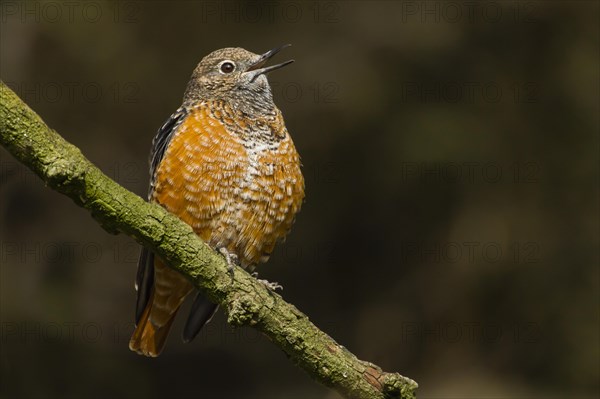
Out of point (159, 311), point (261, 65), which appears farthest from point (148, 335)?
point (261, 65)

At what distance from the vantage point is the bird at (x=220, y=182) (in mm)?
4617

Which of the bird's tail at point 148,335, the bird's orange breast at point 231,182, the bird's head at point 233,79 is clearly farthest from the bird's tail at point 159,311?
the bird's head at point 233,79

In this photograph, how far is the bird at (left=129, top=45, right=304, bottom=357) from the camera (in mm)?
4617

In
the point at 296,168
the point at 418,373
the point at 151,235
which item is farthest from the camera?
the point at 418,373

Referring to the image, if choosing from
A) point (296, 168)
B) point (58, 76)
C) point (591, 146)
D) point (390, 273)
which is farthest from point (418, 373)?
point (58, 76)

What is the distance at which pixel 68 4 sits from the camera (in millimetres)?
7383

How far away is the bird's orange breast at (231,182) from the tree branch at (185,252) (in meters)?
0.80

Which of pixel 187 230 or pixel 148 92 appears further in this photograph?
pixel 148 92

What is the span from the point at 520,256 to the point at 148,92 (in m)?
3.33

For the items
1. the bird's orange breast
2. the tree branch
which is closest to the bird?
the bird's orange breast

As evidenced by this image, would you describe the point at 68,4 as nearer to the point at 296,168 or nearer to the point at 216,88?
the point at 216,88

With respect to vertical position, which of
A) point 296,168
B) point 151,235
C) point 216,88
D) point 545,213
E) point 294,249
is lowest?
point 151,235

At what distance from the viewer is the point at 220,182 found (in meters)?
4.61

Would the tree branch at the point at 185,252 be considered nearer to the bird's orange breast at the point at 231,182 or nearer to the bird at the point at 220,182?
the bird at the point at 220,182
